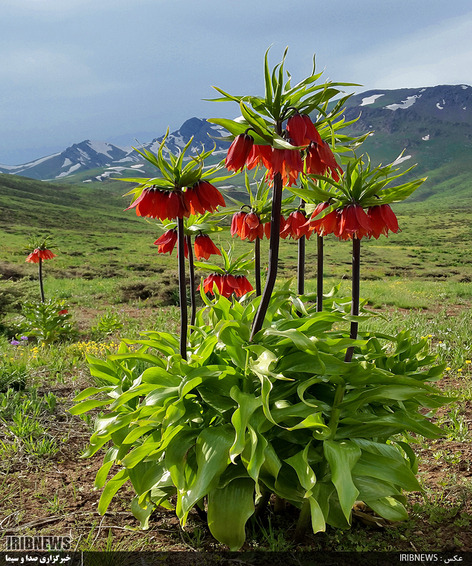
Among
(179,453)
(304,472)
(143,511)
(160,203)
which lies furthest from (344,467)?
(160,203)

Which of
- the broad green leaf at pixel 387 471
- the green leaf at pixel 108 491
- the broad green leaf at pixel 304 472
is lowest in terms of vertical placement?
the green leaf at pixel 108 491

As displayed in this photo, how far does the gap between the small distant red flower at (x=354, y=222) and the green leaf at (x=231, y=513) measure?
154 cm

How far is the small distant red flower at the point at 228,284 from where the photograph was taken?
12.3ft

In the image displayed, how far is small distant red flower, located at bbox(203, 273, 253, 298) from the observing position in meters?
3.76

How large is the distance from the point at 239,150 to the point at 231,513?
6.43 feet

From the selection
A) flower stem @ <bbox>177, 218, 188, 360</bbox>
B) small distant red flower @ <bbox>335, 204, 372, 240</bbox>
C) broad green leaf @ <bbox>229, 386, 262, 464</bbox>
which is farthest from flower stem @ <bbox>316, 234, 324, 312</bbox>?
broad green leaf @ <bbox>229, 386, 262, 464</bbox>

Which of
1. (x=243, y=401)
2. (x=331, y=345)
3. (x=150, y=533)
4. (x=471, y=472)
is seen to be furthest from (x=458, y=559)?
(x=150, y=533)

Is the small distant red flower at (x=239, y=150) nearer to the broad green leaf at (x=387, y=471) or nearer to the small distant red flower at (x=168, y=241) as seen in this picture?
the small distant red flower at (x=168, y=241)

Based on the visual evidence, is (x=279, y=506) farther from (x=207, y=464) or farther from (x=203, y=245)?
(x=203, y=245)

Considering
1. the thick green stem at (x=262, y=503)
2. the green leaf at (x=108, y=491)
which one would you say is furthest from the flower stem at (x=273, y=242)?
the green leaf at (x=108, y=491)

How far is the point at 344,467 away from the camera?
209cm

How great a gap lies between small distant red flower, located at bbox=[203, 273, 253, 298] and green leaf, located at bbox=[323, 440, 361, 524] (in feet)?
5.88

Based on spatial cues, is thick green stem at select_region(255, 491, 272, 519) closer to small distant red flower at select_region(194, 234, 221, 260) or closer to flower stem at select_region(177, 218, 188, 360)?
flower stem at select_region(177, 218, 188, 360)

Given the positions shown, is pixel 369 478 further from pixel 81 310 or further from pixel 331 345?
pixel 81 310
